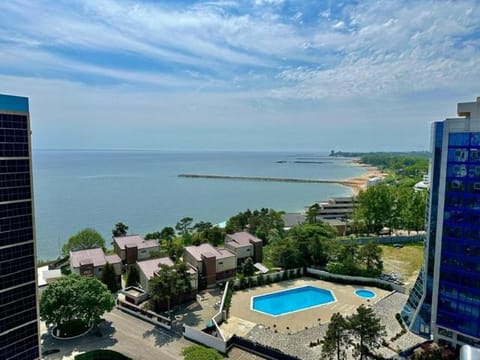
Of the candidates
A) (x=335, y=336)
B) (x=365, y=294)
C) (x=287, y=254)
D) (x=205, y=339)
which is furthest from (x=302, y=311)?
(x=335, y=336)

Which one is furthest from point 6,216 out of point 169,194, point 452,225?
→ point 169,194

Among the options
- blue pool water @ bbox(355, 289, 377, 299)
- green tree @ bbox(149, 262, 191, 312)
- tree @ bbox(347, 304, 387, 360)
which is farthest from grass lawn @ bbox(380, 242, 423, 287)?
green tree @ bbox(149, 262, 191, 312)

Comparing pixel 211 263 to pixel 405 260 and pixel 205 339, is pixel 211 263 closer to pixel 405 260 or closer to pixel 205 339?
pixel 205 339

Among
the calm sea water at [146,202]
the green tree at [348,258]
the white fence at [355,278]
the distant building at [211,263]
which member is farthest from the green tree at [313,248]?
the calm sea water at [146,202]

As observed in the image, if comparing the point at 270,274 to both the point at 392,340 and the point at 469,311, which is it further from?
the point at 469,311

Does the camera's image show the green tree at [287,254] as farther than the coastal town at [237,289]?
Yes

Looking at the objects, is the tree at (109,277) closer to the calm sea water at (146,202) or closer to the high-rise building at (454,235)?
the calm sea water at (146,202)
